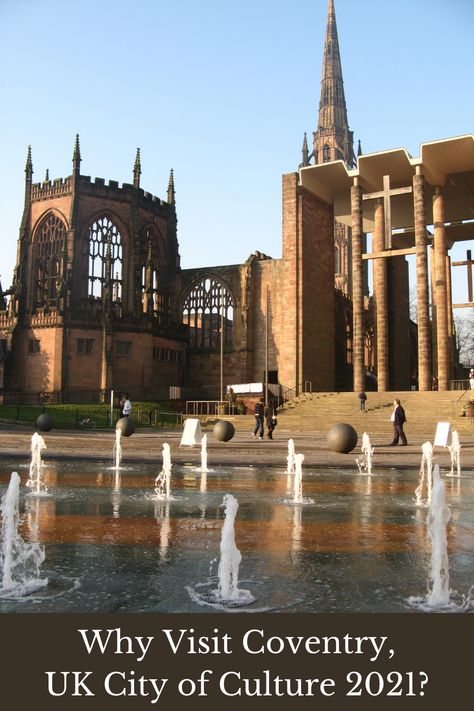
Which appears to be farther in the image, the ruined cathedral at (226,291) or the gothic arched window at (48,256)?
the gothic arched window at (48,256)

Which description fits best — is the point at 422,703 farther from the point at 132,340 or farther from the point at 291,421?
the point at 132,340

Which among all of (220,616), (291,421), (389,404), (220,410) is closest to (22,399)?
(220,410)

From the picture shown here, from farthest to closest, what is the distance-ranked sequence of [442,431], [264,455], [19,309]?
1. [19,309]
2. [442,431]
3. [264,455]

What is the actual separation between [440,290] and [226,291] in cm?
1753

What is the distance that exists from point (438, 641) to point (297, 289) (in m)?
43.9

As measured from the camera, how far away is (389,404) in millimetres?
37594

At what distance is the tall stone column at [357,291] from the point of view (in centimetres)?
4381

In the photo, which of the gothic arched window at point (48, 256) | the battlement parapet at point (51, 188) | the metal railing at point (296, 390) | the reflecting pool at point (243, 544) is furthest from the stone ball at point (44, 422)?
the battlement parapet at point (51, 188)

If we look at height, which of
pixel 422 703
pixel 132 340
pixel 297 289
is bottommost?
pixel 422 703

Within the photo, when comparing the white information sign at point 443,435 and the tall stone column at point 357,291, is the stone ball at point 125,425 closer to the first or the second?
the white information sign at point 443,435

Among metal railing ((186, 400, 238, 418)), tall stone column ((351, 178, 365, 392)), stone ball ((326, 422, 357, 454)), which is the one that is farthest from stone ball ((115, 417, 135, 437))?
tall stone column ((351, 178, 365, 392))

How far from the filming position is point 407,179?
1886 inches

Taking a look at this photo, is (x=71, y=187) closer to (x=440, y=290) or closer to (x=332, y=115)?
(x=440, y=290)

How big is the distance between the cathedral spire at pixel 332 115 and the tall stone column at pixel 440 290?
177 ft
